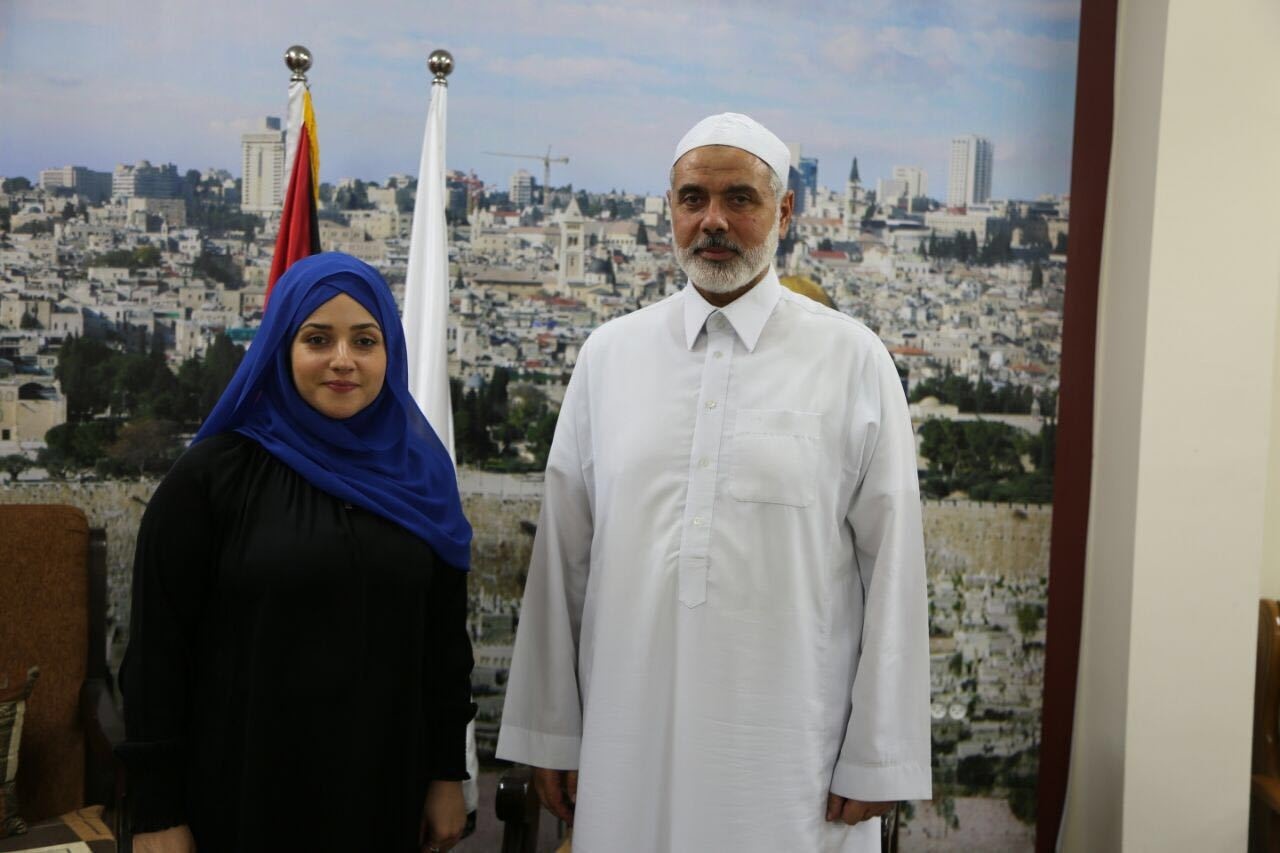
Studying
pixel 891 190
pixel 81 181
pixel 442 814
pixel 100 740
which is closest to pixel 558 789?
pixel 442 814

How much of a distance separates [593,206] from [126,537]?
143 cm

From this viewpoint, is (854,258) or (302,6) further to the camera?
(854,258)

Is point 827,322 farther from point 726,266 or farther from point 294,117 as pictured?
point 294,117

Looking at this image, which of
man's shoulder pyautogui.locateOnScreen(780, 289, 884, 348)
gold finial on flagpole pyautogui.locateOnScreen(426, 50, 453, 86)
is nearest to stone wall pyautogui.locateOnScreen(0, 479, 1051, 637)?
gold finial on flagpole pyautogui.locateOnScreen(426, 50, 453, 86)

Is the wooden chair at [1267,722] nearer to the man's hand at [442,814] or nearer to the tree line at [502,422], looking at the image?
the tree line at [502,422]

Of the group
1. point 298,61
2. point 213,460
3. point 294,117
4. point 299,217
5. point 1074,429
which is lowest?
point 213,460

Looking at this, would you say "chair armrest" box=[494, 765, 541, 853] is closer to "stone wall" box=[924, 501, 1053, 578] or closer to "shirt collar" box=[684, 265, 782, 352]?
"shirt collar" box=[684, 265, 782, 352]

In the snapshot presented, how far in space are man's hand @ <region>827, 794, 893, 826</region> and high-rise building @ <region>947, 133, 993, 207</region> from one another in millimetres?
1671

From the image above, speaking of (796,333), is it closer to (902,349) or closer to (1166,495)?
(902,349)

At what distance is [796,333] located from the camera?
1.88m

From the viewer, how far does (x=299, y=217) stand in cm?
235

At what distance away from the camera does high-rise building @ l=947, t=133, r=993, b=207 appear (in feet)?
9.37

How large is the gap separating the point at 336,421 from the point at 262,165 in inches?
49.0

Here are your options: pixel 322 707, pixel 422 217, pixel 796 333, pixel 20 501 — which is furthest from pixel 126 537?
pixel 796 333
